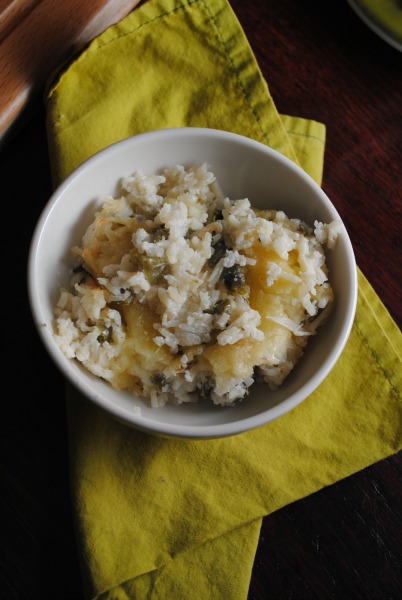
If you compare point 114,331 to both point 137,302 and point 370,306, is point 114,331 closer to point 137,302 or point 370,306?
point 137,302

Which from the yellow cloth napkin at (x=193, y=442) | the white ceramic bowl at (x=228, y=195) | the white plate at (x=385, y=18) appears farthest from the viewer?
the white plate at (x=385, y=18)

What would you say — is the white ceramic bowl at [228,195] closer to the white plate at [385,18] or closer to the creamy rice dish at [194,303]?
the creamy rice dish at [194,303]

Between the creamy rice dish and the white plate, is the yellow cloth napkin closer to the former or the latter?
the creamy rice dish

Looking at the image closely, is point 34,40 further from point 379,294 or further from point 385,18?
point 379,294

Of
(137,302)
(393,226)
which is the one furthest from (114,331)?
(393,226)

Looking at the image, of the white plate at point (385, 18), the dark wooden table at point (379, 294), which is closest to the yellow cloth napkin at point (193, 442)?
the dark wooden table at point (379, 294)

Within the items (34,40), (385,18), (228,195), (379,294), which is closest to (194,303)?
(228,195)
